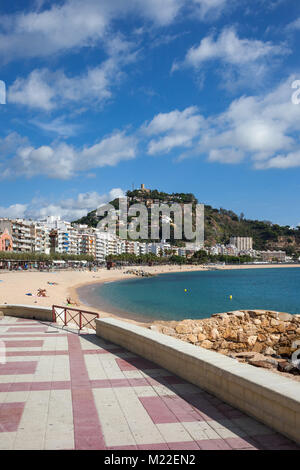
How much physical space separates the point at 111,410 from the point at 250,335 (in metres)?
11.2

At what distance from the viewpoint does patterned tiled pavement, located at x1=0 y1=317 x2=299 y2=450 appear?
3.76 m

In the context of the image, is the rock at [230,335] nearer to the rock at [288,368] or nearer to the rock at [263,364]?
the rock at [288,368]

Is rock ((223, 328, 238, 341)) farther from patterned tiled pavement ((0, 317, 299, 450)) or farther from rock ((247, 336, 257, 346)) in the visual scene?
patterned tiled pavement ((0, 317, 299, 450))

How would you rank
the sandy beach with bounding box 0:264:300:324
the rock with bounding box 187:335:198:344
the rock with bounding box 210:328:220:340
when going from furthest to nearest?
the sandy beach with bounding box 0:264:300:324, the rock with bounding box 210:328:220:340, the rock with bounding box 187:335:198:344

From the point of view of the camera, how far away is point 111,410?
4586mm

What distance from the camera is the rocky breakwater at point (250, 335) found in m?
12.3

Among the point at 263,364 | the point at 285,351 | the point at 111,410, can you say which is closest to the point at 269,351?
the point at 285,351

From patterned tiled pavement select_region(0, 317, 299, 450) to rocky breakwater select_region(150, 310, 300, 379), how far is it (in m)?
5.40

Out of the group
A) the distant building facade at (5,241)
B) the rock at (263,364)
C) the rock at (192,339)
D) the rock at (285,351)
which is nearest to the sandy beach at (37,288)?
the rock at (192,339)

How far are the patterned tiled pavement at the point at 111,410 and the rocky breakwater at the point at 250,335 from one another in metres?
5.40

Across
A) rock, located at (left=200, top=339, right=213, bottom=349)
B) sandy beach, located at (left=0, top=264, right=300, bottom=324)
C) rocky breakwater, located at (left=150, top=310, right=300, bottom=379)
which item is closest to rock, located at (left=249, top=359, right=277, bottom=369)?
rocky breakwater, located at (left=150, top=310, right=300, bottom=379)

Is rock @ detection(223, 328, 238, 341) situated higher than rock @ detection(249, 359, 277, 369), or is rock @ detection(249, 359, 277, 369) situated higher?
rock @ detection(249, 359, 277, 369)

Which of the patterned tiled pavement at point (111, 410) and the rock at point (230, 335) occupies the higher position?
the patterned tiled pavement at point (111, 410)
